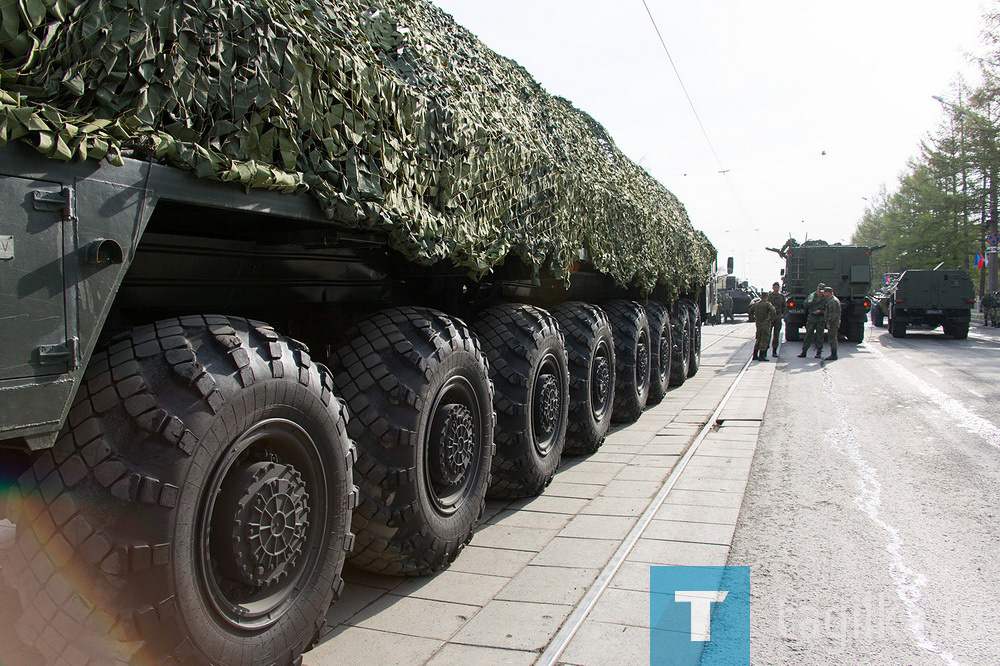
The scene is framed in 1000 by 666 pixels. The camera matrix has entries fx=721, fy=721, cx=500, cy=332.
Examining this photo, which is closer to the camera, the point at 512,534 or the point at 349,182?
the point at 349,182

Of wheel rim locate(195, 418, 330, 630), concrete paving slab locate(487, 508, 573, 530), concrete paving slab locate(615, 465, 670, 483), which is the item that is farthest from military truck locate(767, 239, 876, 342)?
wheel rim locate(195, 418, 330, 630)

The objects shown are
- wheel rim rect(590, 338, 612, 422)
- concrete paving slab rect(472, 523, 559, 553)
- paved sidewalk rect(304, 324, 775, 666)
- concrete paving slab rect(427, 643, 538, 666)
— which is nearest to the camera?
concrete paving slab rect(427, 643, 538, 666)

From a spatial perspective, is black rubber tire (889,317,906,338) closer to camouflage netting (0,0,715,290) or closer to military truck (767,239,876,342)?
military truck (767,239,876,342)

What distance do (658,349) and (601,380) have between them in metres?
2.88

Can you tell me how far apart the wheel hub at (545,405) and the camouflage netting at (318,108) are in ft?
2.52

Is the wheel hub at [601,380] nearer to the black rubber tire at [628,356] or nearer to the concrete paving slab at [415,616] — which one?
the black rubber tire at [628,356]

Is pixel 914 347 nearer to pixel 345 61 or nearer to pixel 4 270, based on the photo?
pixel 345 61

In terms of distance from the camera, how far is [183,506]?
1.88m

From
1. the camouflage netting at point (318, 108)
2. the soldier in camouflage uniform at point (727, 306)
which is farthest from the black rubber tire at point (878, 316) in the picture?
the camouflage netting at point (318, 108)

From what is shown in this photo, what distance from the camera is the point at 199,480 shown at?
1.93 metres

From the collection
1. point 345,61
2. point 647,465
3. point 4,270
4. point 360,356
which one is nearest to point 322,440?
point 360,356

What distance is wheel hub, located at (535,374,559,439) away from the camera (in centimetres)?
481

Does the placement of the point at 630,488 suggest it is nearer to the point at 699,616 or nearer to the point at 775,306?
the point at 699,616

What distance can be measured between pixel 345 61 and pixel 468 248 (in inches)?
46.5
